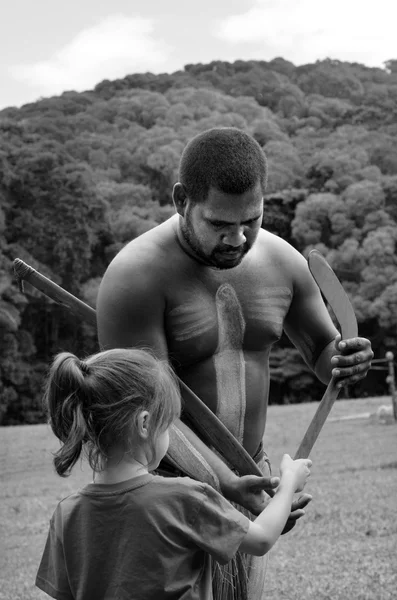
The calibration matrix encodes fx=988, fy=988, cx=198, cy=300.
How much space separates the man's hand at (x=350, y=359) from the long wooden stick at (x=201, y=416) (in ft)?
1.37

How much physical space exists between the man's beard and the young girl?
52 cm

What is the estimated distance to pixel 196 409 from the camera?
315 cm

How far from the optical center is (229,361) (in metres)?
3.37

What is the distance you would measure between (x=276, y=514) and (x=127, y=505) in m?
0.46

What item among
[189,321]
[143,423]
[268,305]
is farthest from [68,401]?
[268,305]

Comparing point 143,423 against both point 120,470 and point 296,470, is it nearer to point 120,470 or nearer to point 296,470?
point 120,470

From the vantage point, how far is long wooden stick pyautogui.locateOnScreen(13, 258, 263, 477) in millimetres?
3086

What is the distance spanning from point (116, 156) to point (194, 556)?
4905 centimetres

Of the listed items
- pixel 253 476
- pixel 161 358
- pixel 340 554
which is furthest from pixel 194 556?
pixel 340 554

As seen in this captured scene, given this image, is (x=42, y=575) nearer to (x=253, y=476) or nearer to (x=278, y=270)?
(x=253, y=476)

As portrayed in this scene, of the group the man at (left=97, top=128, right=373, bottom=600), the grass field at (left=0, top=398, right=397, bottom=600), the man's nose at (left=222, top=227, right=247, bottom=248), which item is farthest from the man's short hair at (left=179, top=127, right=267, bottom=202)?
the grass field at (left=0, top=398, right=397, bottom=600)

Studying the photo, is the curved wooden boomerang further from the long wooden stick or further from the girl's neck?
the girl's neck

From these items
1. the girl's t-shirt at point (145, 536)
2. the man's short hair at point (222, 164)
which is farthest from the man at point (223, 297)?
the girl's t-shirt at point (145, 536)

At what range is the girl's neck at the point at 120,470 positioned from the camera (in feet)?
8.80
